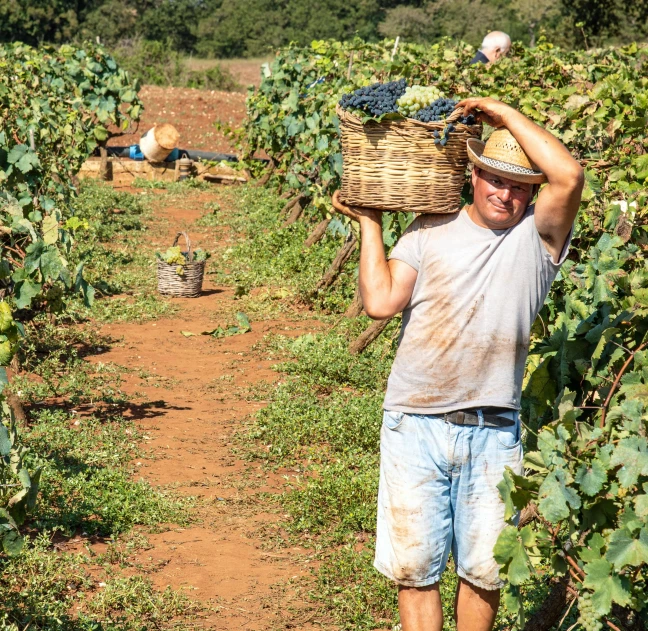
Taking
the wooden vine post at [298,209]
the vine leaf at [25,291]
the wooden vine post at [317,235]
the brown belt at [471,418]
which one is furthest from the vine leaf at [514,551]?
the wooden vine post at [298,209]

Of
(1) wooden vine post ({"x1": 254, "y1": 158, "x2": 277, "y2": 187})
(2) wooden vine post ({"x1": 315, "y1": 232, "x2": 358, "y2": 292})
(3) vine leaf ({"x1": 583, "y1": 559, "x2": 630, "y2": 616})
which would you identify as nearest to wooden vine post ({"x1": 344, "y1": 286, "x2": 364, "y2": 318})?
(2) wooden vine post ({"x1": 315, "y1": 232, "x2": 358, "y2": 292})

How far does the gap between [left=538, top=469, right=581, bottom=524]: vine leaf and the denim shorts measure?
1.34ft

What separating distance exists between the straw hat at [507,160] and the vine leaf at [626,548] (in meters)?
1.04

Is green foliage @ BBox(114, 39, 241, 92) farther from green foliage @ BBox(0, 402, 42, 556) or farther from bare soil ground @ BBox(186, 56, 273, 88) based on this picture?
green foliage @ BBox(0, 402, 42, 556)

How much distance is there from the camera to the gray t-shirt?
9.26 ft

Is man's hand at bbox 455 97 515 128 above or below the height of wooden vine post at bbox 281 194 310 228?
above

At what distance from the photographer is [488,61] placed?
871 centimetres

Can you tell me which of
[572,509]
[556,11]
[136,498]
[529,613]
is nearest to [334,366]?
[136,498]

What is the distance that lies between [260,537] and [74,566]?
0.90 metres

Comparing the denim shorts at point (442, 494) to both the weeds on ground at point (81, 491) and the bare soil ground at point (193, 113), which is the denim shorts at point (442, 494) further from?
the bare soil ground at point (193, 113)

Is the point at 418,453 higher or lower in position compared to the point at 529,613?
higher

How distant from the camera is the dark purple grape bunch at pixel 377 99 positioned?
9.81 ft

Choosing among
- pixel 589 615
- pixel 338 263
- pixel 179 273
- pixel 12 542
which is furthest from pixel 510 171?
pixel 179 273

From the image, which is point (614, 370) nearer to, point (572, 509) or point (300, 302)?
point (572, 509)
